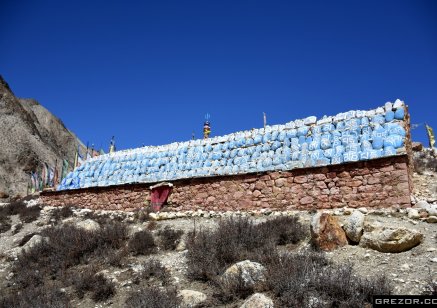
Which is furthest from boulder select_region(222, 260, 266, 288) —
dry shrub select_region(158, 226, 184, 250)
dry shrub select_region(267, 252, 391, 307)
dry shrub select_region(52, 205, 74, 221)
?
dry shrub select_region(52, 205, 74, 221)

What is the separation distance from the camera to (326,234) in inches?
285

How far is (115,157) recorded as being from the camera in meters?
17.8

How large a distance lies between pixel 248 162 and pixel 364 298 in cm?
863

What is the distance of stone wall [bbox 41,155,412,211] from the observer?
10.3 meters

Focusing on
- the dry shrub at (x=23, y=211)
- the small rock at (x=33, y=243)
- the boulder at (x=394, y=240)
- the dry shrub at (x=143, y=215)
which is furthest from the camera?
the dry shrub at (x=23, y=211)

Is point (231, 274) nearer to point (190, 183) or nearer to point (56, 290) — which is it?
point (56, 290)

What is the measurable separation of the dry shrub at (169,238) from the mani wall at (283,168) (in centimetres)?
353

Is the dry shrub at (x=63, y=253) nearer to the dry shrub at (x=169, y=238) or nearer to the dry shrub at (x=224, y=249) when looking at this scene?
the dry shrub at (x=169, y=238)

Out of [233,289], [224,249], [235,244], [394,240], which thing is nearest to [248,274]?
[233,289]

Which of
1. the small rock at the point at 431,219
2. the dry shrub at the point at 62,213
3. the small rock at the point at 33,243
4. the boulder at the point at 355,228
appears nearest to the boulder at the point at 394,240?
the boulder at the point at 355,228

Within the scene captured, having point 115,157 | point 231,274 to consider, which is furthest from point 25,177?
point 231,274

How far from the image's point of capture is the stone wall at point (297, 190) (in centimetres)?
1034

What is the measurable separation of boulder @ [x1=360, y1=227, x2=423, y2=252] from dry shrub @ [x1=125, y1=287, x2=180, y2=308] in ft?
12.5

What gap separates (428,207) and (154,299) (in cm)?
730
